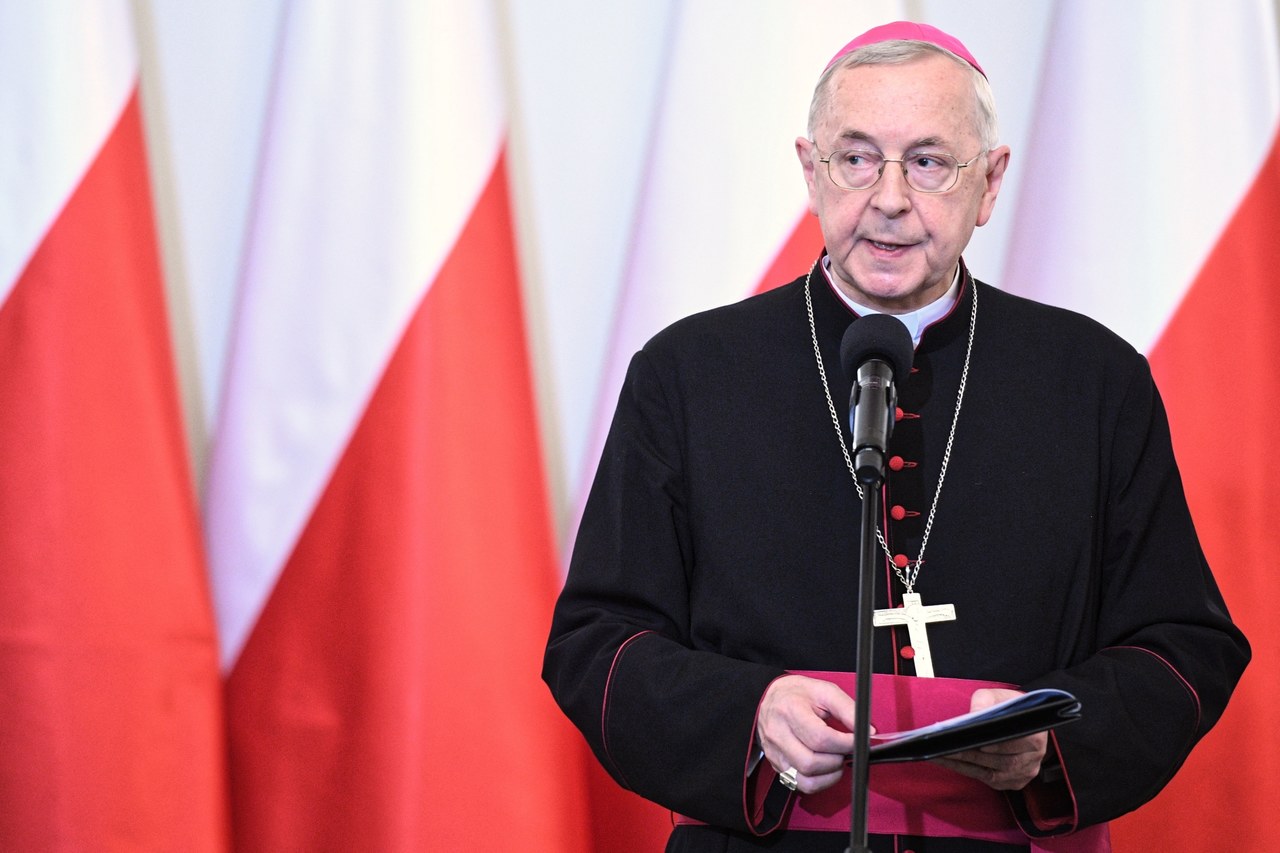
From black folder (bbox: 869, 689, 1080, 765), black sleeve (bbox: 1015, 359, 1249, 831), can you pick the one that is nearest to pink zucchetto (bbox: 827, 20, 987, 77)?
black sleeve (bbox: 1015, 359, 1249, 831)

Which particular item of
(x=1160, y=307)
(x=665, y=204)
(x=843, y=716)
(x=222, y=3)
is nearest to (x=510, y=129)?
(x=665, y=204)

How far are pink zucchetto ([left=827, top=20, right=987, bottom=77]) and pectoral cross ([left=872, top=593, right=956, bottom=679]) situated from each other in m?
0.74

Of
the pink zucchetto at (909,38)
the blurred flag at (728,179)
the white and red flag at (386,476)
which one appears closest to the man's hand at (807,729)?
the pink zucchetto at (909,38)

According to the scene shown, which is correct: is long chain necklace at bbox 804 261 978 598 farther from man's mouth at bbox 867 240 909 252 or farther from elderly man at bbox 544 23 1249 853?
man's mouth at bbox 867 240 909 252

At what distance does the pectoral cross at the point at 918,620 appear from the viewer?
1.81 metres

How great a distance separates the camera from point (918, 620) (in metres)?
1.83

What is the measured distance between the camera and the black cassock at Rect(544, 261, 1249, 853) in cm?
176

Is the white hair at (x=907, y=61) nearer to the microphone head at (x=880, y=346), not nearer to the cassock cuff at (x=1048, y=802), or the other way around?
the microphone head at (x=880, y=346)

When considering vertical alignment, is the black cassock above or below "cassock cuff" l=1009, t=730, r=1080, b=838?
above

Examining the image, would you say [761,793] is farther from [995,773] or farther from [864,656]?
Answer: [864,656]

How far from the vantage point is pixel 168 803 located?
8.30 ft

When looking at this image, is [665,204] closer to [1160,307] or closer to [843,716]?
[1160,307]

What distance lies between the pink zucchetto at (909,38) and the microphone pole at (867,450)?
2.01ft

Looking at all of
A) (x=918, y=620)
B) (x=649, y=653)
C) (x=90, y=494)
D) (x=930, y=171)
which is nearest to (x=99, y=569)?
(x=90, y=494)
